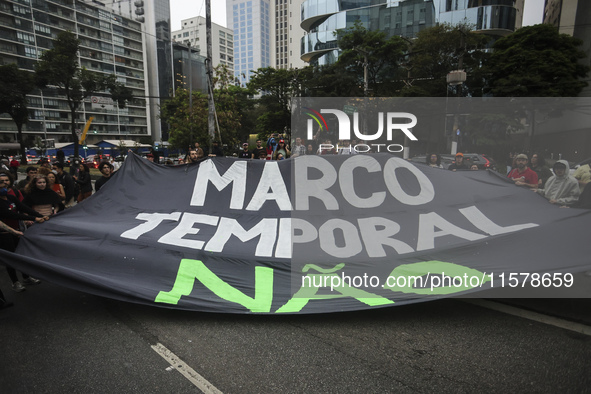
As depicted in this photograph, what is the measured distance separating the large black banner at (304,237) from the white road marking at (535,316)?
1.51 ft

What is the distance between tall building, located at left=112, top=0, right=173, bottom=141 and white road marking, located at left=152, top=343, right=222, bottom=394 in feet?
303

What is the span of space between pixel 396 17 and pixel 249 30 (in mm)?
113482

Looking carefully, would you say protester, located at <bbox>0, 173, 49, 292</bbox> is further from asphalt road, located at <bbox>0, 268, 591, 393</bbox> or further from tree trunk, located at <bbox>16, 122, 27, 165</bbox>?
tree trunk, located at <bbox>16, 122, 27, 165</bbox>

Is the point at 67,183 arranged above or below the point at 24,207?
below

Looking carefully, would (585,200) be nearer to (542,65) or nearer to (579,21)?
(542,65)

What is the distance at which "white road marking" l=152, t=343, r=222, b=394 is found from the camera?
9.39ft

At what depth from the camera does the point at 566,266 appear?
3.71 metres

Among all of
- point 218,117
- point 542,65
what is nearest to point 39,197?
point 218,117

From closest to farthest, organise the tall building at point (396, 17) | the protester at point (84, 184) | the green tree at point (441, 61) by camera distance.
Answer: the protester at point (84, 184) < the green tree at point (441, 61) < the tall building at point (396, 17)

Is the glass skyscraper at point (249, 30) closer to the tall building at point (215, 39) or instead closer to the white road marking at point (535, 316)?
the tall building at point (215, 39)

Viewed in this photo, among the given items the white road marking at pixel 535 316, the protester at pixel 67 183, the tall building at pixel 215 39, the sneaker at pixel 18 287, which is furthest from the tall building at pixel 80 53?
the white road marking at pixel 535 316

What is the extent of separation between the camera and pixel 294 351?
336 cm

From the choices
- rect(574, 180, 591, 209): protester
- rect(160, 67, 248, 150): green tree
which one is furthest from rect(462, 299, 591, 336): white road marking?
→ rect(160, 67, 248, 150): green tree

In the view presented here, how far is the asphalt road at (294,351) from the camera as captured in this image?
291 cm
